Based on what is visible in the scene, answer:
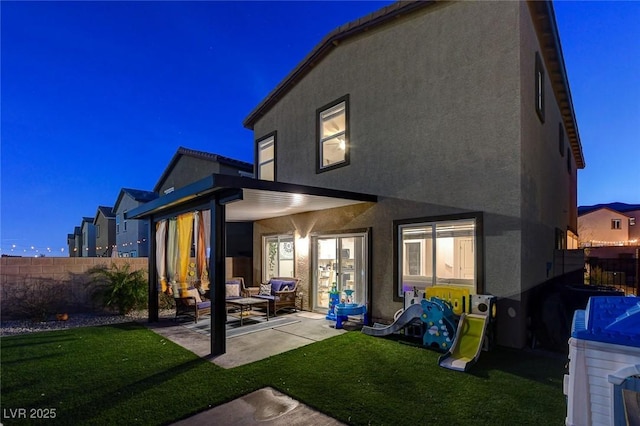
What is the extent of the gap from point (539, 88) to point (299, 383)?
7817 millimetres

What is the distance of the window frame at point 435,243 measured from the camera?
20.7 feet

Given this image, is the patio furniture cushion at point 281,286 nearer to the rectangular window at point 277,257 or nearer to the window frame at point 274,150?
the rectangular window at point 277,257

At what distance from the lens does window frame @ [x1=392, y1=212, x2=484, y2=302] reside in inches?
248

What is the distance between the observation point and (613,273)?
497 inches

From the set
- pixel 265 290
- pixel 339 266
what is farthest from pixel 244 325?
pixel 339 266

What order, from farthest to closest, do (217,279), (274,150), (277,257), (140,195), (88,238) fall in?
(88,238)
(140,195)
(274,150)
(277,257)
(217,279)

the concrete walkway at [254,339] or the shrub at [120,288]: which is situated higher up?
the shrub at [120,288]

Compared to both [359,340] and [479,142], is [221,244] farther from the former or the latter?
[479,142]

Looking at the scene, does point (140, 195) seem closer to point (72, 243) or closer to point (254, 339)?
point (254, 339)

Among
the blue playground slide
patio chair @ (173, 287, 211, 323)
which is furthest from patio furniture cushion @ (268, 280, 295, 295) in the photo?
the blue playground slide

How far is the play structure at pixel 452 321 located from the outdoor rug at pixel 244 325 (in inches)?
108

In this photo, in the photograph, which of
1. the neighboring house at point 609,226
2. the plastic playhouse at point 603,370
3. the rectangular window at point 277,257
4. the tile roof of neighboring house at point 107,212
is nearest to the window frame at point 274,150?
the rectangular window at point 277,257

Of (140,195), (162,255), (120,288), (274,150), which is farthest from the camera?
(140,195)

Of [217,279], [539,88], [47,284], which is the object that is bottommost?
[47,284]
